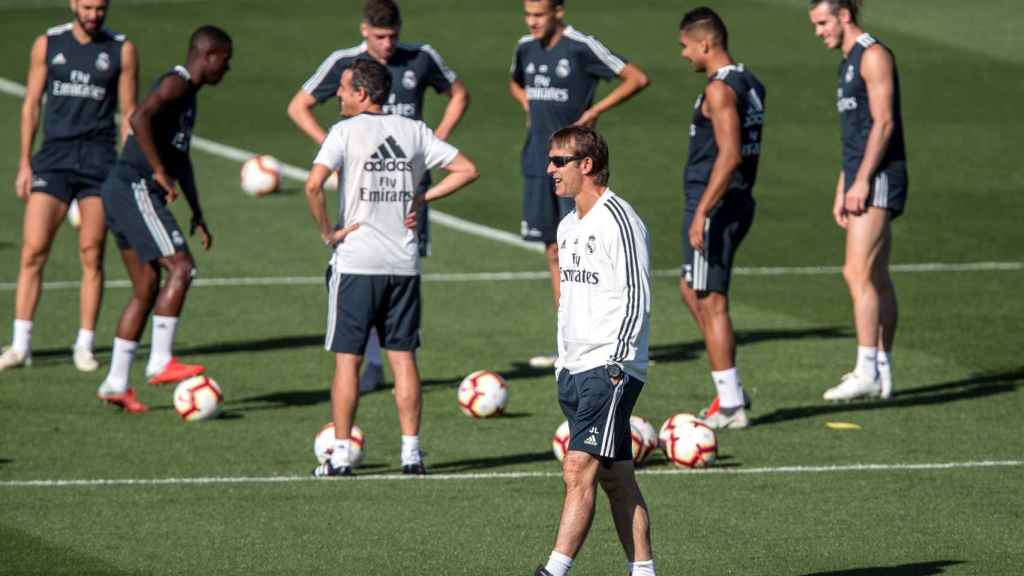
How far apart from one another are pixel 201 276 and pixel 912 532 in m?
10.6

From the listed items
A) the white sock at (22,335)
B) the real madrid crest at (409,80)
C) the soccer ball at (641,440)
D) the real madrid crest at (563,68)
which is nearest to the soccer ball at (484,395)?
the soccer ball at (641,440)

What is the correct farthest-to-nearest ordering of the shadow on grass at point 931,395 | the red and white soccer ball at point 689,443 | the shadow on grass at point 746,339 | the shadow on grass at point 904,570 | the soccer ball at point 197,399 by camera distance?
1. the shadow on grass at point 746,339
2. the shadow on grass at point 931,395
3. the soccer ball at point 197,399
4. the red and white soccer ball at point 689,443
5. the shadow on grass at point 904,570

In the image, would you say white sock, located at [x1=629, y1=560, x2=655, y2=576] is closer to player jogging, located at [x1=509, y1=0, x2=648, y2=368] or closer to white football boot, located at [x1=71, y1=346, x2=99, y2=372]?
player jogging, located at [x1=509, y1=0, x2=648, y2=368]

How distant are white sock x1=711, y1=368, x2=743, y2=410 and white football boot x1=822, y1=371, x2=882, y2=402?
1.19 m

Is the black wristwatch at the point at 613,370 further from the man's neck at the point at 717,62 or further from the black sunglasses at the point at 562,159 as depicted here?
the man's neck at the point at 717,62

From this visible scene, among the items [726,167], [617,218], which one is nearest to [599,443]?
[617,218]

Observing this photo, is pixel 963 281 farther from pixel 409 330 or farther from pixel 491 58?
pixel 491 58

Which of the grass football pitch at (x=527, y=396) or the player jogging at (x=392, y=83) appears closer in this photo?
the grass football pitch at (x=527, y=396)

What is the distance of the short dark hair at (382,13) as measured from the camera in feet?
45.9

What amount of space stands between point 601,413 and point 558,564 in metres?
0.72

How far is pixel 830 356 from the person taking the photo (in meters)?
15.6

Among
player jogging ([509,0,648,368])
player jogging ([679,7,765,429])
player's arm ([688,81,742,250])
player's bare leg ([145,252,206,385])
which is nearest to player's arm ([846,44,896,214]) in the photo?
player jogging ([679,7,765,429])

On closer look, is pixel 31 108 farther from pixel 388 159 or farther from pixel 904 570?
pixel 904 570

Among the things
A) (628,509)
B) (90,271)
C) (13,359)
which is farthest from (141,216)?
(628,509)
